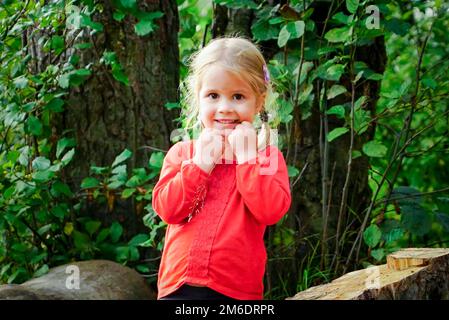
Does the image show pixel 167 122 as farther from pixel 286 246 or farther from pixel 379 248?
pixel 379 248

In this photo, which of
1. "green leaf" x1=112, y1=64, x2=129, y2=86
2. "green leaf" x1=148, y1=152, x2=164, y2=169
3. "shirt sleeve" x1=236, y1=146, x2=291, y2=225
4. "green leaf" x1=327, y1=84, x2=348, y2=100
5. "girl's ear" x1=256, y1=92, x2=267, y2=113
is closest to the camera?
"shirt sleeve" x1=236, y1=146, x2=291, y2=225

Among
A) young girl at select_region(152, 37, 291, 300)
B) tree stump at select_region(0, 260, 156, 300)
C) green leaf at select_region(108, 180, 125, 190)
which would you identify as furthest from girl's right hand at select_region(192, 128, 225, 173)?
green leaf at select_region(108, 180, 125, 190)

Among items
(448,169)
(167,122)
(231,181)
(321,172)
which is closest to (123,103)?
(167,122)

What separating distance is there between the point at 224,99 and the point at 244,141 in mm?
147

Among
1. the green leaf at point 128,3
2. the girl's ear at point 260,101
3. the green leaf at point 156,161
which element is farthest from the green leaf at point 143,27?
the girl's ear at point 260,101

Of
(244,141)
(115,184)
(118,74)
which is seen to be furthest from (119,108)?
(244,141)

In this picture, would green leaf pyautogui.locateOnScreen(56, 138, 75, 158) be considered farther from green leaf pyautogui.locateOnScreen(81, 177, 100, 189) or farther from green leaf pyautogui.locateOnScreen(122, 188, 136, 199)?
green leaf pyautogui.locateOnScreen(122, 188, 136, 199)

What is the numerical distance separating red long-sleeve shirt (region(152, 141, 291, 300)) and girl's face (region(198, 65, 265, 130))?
0.14 metres

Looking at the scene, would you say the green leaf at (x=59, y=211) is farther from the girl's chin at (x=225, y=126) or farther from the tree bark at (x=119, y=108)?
the girl's chin at (x=225, y=126)

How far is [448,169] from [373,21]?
2631mm

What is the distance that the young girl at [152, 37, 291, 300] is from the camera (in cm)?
213

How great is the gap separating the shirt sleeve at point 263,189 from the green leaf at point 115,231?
4.94 ft

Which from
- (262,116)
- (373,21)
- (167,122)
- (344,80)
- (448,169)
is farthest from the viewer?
(448,169)

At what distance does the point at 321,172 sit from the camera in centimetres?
351
